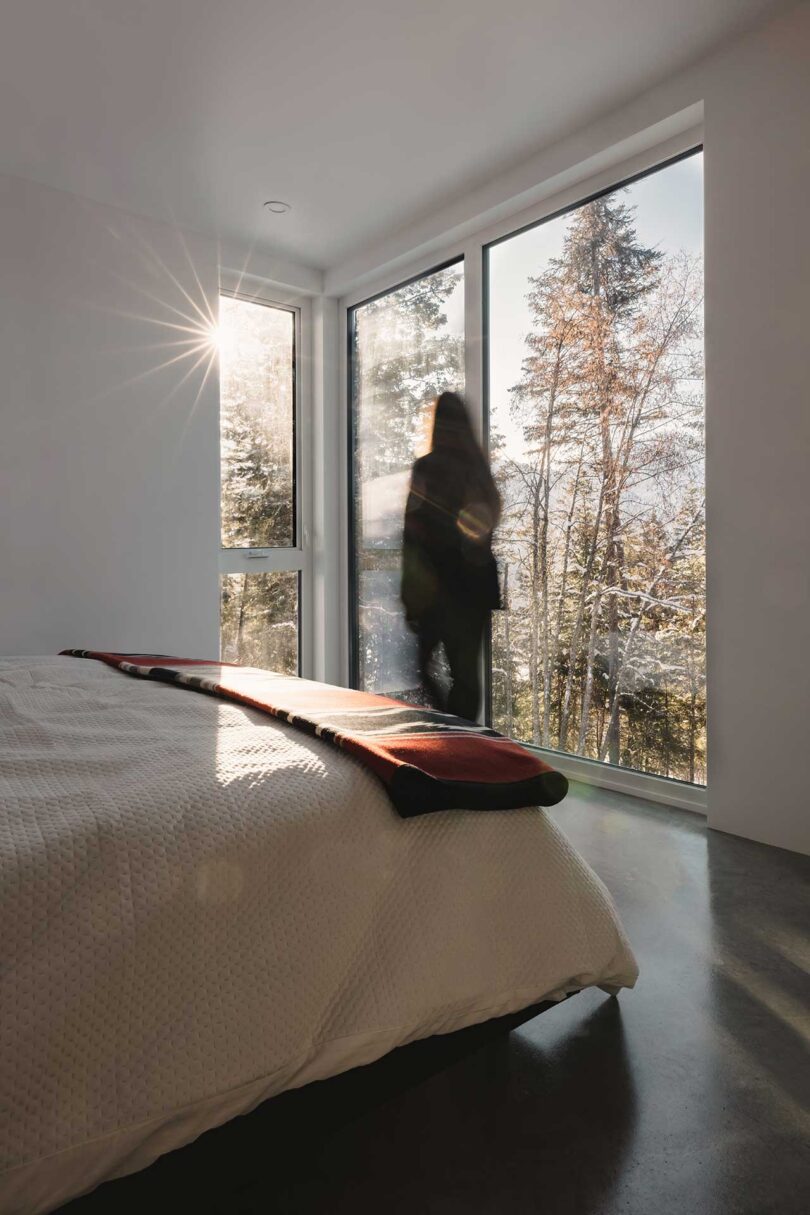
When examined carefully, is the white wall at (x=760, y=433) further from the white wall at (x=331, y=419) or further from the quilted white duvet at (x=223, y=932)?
the quilted white duvet at (x=223, y=932)

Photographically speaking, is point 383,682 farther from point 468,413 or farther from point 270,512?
point 468,413

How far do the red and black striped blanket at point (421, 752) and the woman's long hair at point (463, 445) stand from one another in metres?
1.85

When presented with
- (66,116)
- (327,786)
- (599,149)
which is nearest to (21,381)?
(66,116)

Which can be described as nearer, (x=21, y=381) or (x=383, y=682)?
(x=21, y=381)

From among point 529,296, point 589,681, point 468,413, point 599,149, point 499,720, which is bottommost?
point 499,720

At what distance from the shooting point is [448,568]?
3.64m

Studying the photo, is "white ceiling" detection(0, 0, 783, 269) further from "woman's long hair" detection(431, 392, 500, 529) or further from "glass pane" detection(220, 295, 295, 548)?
"woman's long hair" detection(431, 392, 500, 529)

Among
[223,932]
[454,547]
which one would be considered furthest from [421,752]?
[454,547]

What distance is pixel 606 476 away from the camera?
319 centimetres

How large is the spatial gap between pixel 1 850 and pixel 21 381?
3.04 metres

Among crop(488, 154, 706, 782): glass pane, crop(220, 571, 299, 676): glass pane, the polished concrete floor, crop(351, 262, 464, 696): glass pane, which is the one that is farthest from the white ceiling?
the polished concrete floor

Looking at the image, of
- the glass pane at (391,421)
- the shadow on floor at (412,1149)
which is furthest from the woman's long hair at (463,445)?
the shadow on floor at (412,1149)

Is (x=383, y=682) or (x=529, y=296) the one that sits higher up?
(x=529, y=296)

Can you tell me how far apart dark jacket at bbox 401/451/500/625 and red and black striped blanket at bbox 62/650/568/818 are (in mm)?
1640
